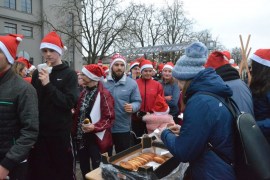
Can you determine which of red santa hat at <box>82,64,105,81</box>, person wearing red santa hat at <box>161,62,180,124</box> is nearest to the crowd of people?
red santa hat at <box>82,64,105,81</box>

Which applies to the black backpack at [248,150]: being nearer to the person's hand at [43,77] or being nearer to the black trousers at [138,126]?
the person's hand at [43,77]

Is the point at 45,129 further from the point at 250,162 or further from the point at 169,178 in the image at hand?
the point at 250,162

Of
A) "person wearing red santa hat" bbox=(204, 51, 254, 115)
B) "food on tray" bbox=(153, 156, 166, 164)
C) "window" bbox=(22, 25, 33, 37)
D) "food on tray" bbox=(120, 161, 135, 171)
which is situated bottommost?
"food on tray" bbox=(153, 156, 166, 164)

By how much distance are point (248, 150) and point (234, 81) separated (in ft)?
3.89

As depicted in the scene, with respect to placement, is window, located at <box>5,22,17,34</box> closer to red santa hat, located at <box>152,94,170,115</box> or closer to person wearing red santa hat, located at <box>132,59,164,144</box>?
person wearing red santa hat, located at <box>132,59,164,144</box>

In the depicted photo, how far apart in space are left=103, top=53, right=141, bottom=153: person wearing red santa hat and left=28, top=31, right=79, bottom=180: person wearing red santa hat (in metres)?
1.07

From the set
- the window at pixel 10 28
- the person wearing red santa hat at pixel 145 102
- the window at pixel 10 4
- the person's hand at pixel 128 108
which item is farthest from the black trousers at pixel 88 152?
the window at pixel 10 4

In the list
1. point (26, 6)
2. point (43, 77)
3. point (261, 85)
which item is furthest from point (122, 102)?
point (26, 6)

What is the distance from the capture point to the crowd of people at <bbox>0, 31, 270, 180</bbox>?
6.00 ft

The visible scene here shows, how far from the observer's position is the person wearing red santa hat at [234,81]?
2444mm

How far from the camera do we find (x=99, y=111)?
3613 mm

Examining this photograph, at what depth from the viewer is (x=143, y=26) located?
139 feet

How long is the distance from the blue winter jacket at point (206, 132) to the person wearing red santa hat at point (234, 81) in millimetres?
627

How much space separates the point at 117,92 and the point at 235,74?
6.17ft
